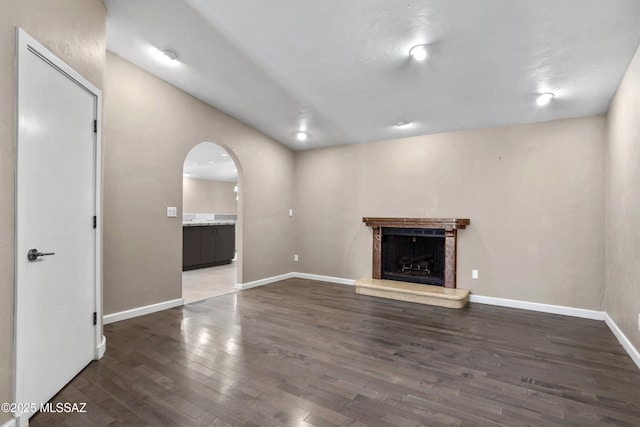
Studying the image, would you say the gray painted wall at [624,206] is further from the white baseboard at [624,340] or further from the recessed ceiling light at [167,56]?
the recessed ceiling light at [167,56]

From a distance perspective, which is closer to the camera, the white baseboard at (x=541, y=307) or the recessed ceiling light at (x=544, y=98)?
the recessed ceiling light at (x=544, y=98)

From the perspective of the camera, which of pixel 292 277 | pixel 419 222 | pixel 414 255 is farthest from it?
pixel 292 277

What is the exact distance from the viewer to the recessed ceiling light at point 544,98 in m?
3.31

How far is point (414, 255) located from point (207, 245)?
4.41 metres

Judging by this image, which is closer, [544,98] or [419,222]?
[544,98]

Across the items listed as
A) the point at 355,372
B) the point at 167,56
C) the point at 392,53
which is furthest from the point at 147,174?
the point at 355,372

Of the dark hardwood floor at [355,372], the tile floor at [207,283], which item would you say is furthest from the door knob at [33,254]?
the tile floor at [207,283]

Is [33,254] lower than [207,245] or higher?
higher

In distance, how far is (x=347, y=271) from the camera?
5543 mm

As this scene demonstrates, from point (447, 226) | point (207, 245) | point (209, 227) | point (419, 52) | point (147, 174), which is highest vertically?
point (419, 52)

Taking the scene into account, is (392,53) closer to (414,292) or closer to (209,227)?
(414,292)

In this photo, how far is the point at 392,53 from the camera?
2811 mm

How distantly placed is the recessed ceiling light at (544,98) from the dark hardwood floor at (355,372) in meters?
2.46

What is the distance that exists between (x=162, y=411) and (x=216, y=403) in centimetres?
30
